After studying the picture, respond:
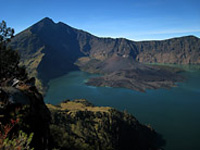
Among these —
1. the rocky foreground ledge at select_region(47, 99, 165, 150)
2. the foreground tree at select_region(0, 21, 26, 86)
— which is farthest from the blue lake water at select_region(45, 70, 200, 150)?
the foreground tree at select_region(0, 21, 26, 86)

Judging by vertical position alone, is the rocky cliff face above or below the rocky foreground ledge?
above

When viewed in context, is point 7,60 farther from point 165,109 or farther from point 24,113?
point 165,109

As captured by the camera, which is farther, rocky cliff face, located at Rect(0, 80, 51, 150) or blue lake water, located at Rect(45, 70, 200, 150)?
blue lake water, located at Rect(45, 70, 200, 150)

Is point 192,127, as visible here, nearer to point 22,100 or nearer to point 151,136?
point 151,136

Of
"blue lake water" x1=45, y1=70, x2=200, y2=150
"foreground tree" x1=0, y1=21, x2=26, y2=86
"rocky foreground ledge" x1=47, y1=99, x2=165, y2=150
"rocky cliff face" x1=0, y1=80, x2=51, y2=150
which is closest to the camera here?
"rocky cliff face" x1=0, y1=80, x2=51, y2=150

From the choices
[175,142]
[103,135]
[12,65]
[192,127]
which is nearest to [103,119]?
[103,135]

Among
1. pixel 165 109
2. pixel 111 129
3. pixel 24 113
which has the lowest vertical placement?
pixel 165 109

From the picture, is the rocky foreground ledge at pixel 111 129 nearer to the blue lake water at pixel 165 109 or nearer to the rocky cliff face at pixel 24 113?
the blue lake water at pixel 165 109

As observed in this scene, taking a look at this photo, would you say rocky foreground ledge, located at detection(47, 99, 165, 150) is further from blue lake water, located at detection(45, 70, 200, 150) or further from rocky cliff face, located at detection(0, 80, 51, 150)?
rocky cliff face, located at detection(0, 80, 51, 150)

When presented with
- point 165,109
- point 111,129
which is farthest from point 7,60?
point 165,109

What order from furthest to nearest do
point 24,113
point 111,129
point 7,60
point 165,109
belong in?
point 165,109, point 111,129, point 7,60, point 24,113

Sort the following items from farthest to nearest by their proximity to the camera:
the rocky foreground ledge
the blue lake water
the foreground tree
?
the blue lake water, the rocky foreground ledge, the foreground tree
